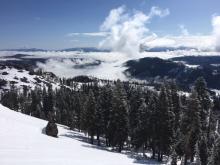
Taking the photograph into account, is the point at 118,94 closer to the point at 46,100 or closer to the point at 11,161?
the point at 11,161

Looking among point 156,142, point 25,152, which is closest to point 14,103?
point 156,142

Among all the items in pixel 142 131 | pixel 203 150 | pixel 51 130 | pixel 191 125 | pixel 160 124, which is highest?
pixel 191 125

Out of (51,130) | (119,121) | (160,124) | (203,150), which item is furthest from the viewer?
(203,150)

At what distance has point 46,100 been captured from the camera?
435 feet

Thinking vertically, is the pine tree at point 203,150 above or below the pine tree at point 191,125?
below

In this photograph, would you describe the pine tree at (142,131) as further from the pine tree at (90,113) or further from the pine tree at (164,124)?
the pine tree at (90,113)

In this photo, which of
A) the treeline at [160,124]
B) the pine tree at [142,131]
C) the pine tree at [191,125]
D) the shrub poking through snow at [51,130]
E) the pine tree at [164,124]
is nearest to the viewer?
the shrub poking through snow at [51,130]

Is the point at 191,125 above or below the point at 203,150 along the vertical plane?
above

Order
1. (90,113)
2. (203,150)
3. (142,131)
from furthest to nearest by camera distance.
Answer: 1. (90,113)
2. (142,131)
3. (203,150)

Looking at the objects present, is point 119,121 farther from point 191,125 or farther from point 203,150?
point 203,150

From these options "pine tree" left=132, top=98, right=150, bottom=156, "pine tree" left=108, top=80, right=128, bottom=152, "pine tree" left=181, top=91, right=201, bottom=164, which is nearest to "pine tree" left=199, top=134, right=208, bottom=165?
"pine tree" left=181, top=91, right=201, bottom=164

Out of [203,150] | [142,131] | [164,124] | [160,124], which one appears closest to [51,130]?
[160,124]

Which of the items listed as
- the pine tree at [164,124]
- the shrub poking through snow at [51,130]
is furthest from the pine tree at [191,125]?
→ the shrub poking through snow at [51,130]

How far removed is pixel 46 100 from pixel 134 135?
71377mm
